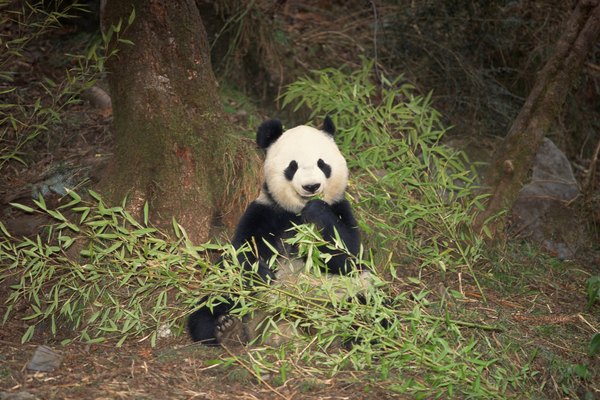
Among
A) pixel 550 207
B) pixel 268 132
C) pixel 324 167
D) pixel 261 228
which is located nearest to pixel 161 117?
pixel 268 132

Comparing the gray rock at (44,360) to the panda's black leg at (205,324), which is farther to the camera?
the panda's black leg at (205,324)

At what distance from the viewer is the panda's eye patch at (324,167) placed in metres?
3.65

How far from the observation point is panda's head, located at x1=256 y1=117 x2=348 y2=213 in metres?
3.58

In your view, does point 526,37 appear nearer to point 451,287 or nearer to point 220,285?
point 451,287

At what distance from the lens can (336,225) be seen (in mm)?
3645

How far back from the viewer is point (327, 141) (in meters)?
3.83

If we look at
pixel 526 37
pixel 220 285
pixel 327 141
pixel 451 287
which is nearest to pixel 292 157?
pixel 327 141

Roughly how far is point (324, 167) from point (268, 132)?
1.34ft

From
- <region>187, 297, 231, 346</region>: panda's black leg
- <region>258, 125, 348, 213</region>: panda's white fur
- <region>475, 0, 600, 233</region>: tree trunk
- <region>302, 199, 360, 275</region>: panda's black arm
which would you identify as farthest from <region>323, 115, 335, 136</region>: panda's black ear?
<region>475, 0, 600, 233</region>: tree trunk

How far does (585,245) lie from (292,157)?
10.0ft

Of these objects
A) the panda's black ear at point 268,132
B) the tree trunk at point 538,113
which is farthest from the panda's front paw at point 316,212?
the tree trunk at point 538,113

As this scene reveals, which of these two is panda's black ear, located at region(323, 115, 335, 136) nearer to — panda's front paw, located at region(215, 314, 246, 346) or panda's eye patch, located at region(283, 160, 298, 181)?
panda's eye patch, located at region(283, 160, 298, 181)

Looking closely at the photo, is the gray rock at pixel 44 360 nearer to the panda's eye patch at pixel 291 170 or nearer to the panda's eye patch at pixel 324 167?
the panda's eye patch at pixel 291 170

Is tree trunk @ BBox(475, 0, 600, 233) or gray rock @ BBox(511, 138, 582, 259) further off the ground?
tree trunk @ BBox(475, 0, 600, 233)
